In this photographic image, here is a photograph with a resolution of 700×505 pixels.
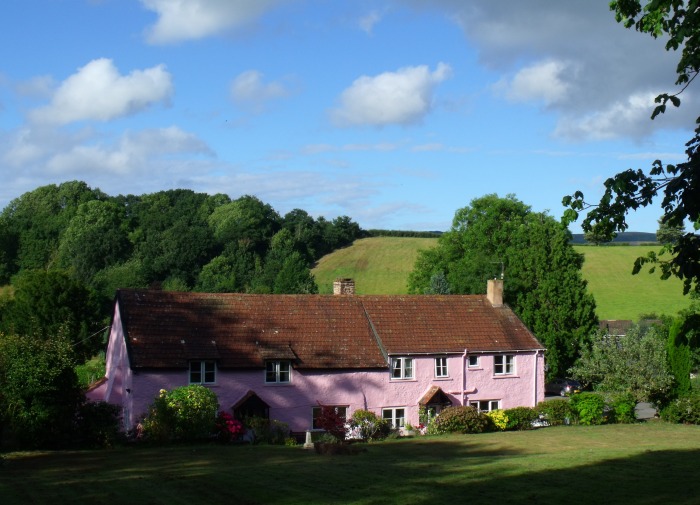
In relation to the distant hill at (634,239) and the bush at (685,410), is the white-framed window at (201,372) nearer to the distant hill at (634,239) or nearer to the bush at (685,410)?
the bush at (685,410)

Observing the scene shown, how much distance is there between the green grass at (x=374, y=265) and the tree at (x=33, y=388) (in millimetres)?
62084

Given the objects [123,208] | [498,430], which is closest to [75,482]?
[498,430]

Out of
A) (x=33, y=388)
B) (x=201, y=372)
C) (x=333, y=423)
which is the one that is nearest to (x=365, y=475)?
(x=333, y=423)

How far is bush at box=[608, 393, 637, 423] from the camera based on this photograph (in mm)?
44438

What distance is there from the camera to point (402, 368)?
42.5m

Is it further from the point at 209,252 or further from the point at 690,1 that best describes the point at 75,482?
the point at 209,252

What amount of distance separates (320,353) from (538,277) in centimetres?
2420

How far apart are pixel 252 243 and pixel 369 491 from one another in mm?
90587

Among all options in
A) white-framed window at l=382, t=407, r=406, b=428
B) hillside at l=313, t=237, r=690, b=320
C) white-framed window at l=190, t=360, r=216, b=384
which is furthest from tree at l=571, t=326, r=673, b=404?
hillside at l=313, t=237, r=690, b=320

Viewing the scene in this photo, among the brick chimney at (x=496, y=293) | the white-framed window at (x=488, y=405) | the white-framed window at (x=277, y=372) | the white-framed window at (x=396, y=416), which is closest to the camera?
the white-framed window at (x=277, y=372)

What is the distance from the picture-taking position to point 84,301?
63156mm

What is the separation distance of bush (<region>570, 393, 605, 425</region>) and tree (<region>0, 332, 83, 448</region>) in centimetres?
2616

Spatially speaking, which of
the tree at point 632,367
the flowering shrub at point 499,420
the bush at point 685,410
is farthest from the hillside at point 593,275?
the flowering shrub at point 499,420

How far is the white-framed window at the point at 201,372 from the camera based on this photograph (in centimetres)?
3797
